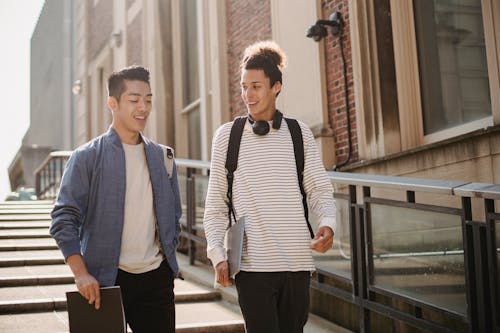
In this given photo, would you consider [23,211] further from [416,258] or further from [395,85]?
[416,258]

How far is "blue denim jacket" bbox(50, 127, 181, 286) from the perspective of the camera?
2.52m

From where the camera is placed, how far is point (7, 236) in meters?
7.99

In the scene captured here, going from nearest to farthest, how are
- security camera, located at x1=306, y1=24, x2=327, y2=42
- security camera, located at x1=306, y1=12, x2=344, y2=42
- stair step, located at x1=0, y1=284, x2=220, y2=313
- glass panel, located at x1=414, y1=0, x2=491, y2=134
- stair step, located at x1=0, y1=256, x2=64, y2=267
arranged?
stair step, located at x1=0, y1=284, x2=220, y2=313
glass panel, located at x1=414, y1=0, x2=491, y2=134
stair step, located at x1=0, y1=256, x2=64, y2=267
security camera, located at x1=306, y1=12, x2=344, y2=42
security camera, located at x1=306, y1=24, x2=327, y2=42

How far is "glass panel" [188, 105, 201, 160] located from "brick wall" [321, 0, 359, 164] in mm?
5202

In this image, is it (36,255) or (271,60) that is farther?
(36,255)

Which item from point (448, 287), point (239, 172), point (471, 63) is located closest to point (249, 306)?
point (239, 172)

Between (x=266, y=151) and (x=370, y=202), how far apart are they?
84.3 inches

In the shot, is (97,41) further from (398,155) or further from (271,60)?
(271,60)

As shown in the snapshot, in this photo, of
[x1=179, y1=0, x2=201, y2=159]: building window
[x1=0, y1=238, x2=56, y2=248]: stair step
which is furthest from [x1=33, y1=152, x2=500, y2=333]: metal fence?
[x1=179, y1=0, x2=201, y2=159]: building window

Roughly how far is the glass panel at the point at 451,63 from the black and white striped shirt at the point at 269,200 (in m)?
3.28

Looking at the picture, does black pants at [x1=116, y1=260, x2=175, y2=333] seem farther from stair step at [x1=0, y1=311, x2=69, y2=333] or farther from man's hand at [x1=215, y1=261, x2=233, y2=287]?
stair step at [x1=0, y1=311, x2=69, y2=333]

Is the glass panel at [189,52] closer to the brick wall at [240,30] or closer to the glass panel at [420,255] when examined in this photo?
the brick wall at [240,30]

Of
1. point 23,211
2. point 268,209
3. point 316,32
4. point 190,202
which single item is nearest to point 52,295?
point 190,202

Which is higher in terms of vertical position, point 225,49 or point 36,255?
point 225,49
